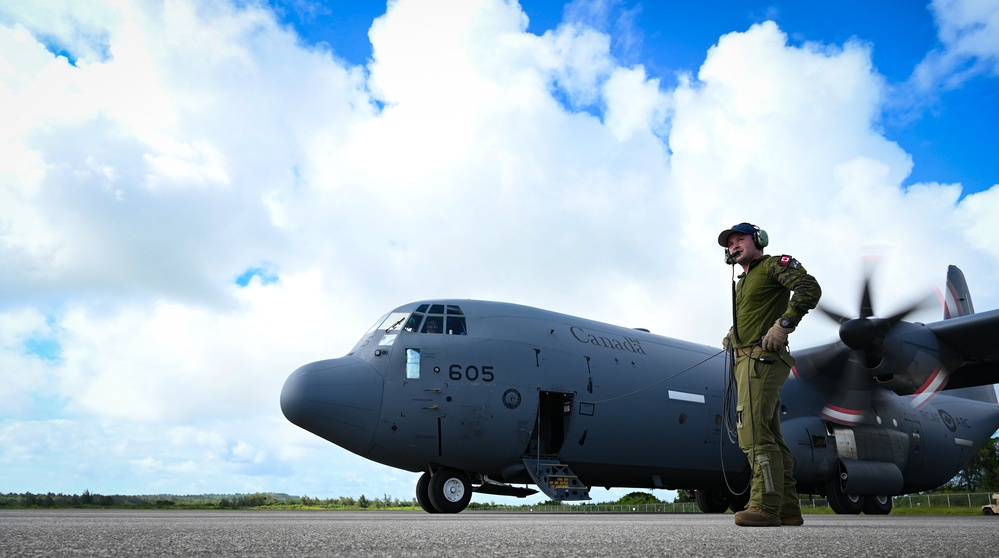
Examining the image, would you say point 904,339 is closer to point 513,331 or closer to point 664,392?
point 664,392

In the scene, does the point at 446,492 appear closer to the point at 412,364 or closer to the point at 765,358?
the point at 412,364

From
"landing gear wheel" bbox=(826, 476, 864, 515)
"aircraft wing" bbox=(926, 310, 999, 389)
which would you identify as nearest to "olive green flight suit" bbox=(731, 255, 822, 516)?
"aircraft wing" bbox=(926, 310, 999, 389)

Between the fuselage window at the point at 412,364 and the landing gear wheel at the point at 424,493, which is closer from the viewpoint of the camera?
the fuselage window at the point at 412,364

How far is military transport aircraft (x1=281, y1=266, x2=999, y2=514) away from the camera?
11758 millimetres

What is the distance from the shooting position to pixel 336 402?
11.4 meters

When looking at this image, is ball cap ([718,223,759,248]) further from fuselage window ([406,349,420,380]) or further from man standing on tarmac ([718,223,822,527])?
fuselage window ([406,349,420,380])

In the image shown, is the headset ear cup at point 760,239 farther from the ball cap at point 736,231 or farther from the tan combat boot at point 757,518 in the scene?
the tan combat boot at point 757,518

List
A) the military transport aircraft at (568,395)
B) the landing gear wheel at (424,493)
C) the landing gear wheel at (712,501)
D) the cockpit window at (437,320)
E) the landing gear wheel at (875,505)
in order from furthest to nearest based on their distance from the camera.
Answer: the landing gear wheel at (712,501)
the landing gear wheel at (875,505)
the cockpit window at (437,320)
the landing gear wheel at (424,493)
the military transport aircraft at (568,395)

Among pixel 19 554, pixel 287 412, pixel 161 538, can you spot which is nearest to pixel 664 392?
pixel 287 412

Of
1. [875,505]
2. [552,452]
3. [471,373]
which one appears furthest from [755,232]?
[875,505]

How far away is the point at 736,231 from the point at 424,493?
8034 millimetres

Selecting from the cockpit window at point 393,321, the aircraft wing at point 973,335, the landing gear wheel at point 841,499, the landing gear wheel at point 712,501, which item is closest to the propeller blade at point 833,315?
the aircraft wing at point 973,335

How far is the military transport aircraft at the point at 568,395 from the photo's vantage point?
11.8 metres

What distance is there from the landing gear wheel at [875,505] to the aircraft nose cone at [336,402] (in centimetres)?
1195
